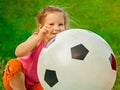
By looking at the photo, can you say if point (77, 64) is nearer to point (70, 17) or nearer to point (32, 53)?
point (32, 53)

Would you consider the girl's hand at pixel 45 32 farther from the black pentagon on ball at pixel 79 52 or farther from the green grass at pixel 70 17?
the green grass at pixel 70 17

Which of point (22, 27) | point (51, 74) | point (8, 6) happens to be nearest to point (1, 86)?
point (51, 74)

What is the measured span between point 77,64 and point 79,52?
0.10 m

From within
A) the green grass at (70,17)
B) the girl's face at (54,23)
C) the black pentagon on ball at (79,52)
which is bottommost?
the green grass at (70,17)

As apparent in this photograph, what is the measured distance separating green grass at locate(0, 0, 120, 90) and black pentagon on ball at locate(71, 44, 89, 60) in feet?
8.55

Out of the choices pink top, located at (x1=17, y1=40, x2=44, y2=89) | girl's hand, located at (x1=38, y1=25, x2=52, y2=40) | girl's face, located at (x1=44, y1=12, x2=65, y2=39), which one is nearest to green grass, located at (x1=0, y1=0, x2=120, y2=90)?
pink top, located at (x1=17, y1=40, x2=44, y2=89)

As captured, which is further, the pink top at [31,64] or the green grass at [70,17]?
the green grass at [70,17]

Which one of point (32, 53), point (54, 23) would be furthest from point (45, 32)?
point (32, 53)

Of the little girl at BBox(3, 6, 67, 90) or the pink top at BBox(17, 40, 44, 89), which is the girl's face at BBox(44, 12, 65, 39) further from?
the pink top at BBox(17, 40, 44, 89)

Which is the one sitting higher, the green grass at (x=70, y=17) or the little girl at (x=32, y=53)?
the little girl at (x=32, y=53)

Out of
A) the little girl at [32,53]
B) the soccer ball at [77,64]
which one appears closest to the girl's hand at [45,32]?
the little girl at [32,53]

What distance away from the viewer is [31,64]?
15.5 ft

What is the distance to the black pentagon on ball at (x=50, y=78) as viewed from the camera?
4008 millimetres

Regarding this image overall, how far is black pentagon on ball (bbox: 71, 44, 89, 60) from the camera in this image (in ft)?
13.1
